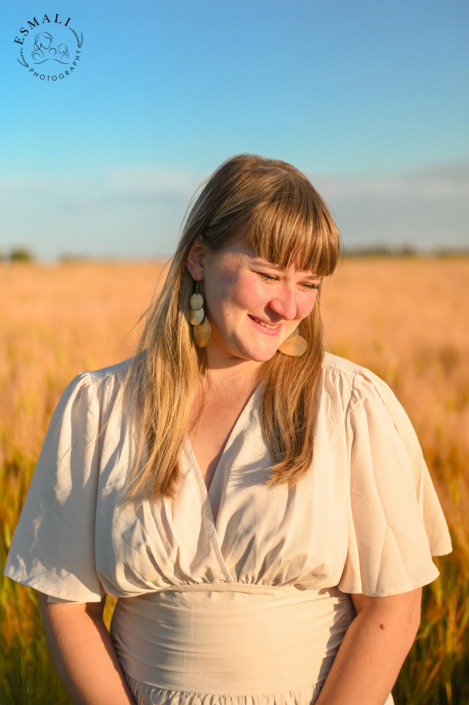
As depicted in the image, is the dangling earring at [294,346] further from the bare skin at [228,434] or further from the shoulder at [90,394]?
the shoulder at [90,394]

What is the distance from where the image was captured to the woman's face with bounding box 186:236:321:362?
124cm

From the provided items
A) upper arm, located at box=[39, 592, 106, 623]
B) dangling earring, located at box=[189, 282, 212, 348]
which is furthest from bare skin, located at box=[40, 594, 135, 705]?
dangling earring, located at box=[189, 282, 212, 348]

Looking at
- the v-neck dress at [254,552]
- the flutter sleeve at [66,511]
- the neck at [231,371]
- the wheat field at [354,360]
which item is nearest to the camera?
the v-neck dress at [254,552]

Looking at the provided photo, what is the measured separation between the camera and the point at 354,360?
4016mm

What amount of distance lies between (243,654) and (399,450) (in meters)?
0.53

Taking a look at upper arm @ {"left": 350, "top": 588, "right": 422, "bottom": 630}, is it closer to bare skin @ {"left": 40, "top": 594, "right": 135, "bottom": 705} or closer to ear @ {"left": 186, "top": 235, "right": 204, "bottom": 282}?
bare skin @ {"left": 40, "top": 594, "right": 135, "bottom": 705}

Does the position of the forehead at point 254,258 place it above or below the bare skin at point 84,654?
above

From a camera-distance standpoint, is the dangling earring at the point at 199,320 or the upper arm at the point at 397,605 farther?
the dangling earring at the point at 199,320

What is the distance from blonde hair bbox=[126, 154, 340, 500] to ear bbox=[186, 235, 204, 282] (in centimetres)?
1

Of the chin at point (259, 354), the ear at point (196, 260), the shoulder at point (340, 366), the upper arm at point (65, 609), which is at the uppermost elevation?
the ear at point (196, 260)

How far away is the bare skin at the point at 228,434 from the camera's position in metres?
1.21

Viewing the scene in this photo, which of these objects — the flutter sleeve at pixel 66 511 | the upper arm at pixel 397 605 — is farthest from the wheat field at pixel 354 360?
the upper arm at pixel 397 605

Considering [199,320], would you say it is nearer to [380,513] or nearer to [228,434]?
[228,434]

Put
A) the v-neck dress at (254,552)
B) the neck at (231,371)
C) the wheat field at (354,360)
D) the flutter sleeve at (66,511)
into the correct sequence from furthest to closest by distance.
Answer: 1. the wheat field at (354,360)
2. the neck at (231,371)
3. the flutter sleeve at (66,511)
4. the v-neck dress at (254,552)
